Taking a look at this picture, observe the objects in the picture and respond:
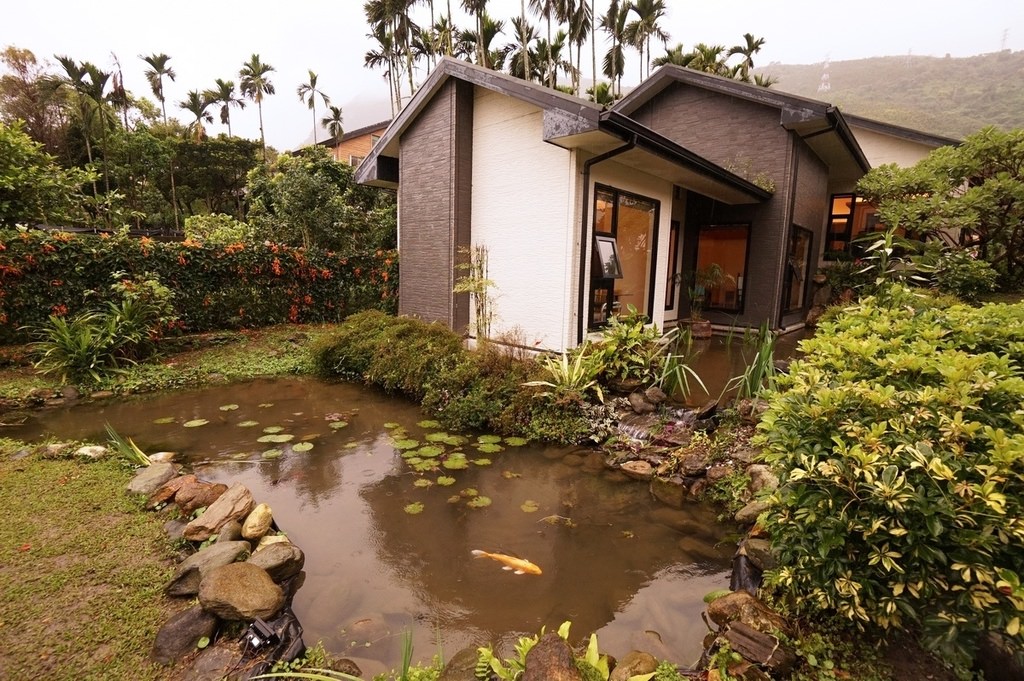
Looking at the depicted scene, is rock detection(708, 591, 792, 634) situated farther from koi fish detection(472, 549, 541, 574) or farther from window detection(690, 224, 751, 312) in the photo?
window detection(690, 224, 751, 312)

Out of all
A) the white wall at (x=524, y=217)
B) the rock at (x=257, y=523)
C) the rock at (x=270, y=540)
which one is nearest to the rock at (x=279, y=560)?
the rock at (x=270, y=540)

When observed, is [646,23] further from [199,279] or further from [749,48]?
[199,279]

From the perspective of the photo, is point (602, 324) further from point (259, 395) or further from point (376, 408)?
point (259, 395)

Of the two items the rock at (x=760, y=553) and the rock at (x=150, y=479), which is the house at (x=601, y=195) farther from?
the rock at (x=150, y=479)

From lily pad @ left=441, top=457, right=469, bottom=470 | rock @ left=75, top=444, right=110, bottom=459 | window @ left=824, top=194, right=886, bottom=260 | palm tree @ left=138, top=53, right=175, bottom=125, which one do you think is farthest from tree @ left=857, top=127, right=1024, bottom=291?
palm tree @ left=138, top=53, right=175, bottom=125

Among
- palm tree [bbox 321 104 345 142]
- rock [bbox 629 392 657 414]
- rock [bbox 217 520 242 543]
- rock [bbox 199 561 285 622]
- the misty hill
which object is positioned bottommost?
rock [bbox 217 520 242 543]

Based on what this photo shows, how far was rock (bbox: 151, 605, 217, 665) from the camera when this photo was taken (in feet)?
7.43

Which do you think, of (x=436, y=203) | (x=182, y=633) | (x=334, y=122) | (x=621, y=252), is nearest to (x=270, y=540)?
(x=182, y=633)

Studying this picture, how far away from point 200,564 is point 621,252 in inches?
277

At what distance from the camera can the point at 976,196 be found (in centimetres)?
759

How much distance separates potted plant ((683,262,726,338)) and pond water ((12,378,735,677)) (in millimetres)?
5583

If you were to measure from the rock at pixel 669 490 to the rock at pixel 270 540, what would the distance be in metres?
3.03

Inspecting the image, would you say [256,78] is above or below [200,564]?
above

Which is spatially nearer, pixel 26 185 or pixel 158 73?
pixel 26 185
